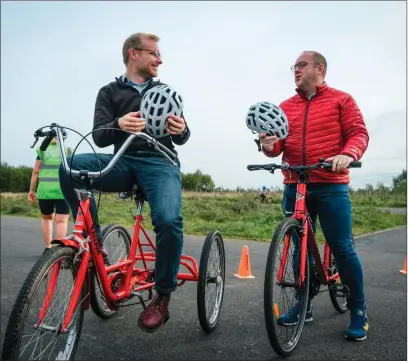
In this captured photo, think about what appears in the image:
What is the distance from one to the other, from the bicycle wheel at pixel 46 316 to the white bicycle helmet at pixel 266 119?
3.93 ft

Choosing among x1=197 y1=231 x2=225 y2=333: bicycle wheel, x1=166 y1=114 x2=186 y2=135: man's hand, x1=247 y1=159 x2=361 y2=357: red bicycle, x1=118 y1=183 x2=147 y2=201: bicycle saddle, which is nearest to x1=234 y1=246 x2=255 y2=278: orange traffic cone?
x1=197 y1=231 x2=225 y2=333: bicycle wheel

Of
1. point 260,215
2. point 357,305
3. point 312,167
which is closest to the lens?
point 260,215

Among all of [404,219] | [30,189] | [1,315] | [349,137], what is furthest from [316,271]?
[1,315]

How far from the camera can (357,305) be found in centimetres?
321

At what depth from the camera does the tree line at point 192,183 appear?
211 cm

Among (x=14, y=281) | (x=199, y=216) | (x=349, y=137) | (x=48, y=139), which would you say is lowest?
(x=14, y=281)

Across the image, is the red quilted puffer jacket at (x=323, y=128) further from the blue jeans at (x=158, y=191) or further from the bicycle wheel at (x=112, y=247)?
the bicycle wheel at (x=112, y=247)

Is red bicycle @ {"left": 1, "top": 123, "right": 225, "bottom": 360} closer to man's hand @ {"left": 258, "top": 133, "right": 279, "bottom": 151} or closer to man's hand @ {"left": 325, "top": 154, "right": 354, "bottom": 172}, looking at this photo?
man's hand @ {"left": 258, "top": 133, "right": 279, "bottom": 151}

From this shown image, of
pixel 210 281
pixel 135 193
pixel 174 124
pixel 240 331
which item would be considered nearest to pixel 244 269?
pixel 210 281

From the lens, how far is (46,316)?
2.18 meters

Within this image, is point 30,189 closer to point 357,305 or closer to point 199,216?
point 199,216

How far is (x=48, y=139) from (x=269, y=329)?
5.79 ft

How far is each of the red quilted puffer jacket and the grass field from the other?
0.33m

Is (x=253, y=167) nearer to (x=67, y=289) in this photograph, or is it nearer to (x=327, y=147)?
(x=327, y=147)
